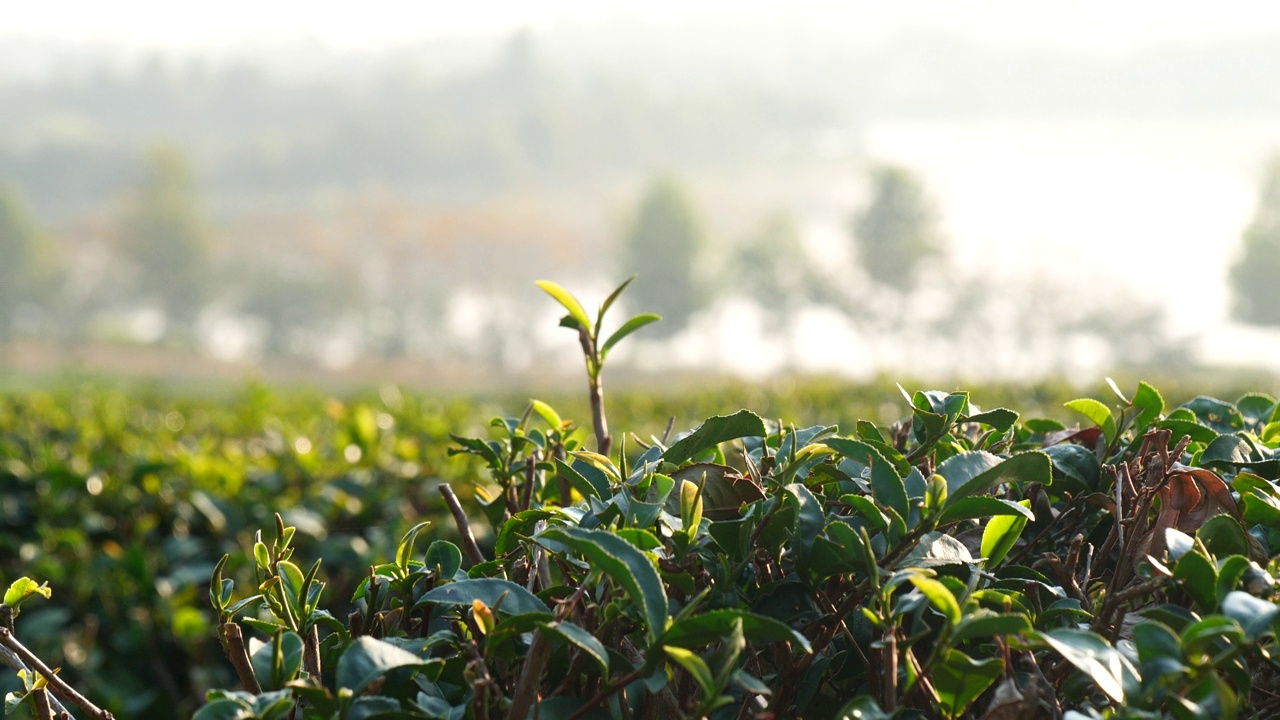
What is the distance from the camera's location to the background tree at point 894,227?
3784cm

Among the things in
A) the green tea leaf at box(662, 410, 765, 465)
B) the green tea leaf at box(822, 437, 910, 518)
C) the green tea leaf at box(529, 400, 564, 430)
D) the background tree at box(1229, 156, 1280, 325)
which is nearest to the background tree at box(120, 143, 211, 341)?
the background tree at box(1229, 156, 1280, 325)

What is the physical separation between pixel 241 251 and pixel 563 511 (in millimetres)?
48797

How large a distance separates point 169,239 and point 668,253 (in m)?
19.2

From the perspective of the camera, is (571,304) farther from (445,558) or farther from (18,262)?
(18,262)

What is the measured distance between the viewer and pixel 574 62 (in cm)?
6694

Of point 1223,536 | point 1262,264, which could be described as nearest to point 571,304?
point 1223,536

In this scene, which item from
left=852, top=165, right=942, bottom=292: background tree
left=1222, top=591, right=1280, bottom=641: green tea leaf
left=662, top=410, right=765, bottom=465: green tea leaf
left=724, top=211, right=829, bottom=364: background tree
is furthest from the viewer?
left=852, top=165, right=942, bottom=292: background tree

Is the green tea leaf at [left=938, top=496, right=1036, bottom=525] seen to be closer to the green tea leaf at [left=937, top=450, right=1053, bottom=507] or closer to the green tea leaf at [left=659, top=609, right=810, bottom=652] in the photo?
the green tea leaf at [left=937, top=450, right=1053, bottom=507]

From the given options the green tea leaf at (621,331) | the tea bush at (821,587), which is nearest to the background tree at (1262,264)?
the tea bush at (821,587)

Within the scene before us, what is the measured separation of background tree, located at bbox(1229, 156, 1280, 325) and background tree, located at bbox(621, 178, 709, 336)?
61.0ft

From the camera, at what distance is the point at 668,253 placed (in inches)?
1656

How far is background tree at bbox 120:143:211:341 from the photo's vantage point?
1606 inches

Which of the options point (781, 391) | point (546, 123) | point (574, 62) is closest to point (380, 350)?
point (546, 123)

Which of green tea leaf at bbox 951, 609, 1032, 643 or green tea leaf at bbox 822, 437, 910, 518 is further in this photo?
green tea leaf at bbox 822, 437, 910, 518
